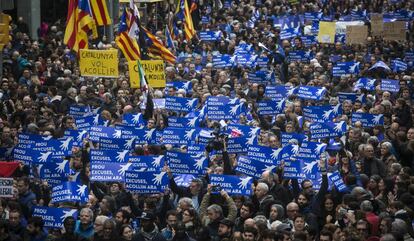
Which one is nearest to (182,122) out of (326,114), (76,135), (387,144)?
(76,135)

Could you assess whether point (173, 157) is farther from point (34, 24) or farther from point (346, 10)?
point (346, 10)

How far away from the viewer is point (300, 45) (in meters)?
35.9

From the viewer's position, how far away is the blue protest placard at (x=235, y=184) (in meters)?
17.5

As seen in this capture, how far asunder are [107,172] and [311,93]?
8531mm

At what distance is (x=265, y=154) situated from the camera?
64.3 ft

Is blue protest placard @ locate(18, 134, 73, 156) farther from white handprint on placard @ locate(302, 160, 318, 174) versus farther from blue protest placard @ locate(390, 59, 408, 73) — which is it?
blue protest placard @ locate(390, 59, 408, 73)

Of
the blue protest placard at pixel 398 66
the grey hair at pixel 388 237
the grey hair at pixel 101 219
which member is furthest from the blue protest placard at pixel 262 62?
the grey hair at pixel 388 237

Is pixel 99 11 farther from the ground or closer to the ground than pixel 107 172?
closer to the ground

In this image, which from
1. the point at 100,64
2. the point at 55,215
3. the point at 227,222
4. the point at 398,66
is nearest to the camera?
the point at 227,222

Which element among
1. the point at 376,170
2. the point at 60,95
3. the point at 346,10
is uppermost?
the point at 376,170

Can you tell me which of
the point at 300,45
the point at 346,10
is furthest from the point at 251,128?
the point at 346,10

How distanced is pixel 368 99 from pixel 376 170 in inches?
291

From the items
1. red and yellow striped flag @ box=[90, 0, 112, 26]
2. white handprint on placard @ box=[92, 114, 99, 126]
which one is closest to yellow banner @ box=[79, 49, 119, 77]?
red and yellow striped flag @ box=[90, 0, 112, 26]

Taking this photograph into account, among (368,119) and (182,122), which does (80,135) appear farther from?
(368,119)
